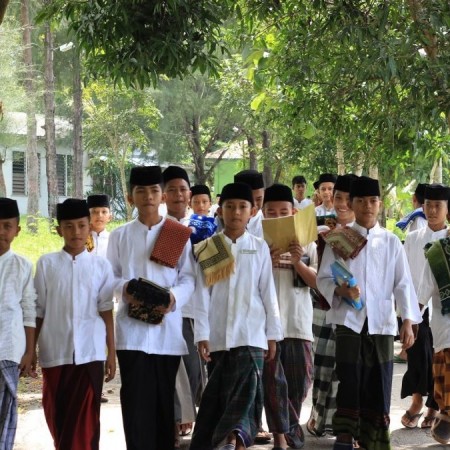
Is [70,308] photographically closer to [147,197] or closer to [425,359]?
[147,197]

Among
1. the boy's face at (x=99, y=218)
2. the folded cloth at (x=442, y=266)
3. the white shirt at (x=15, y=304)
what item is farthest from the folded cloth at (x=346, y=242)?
the boy's face at (x=99, y=218)

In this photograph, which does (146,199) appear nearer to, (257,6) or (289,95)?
(257,6)

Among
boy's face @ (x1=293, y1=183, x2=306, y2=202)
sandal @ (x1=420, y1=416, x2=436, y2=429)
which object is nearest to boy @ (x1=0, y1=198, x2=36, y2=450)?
sandal @ (x1=420, y1=416, x2=436, y2=429)

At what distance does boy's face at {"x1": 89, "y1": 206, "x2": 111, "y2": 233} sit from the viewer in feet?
30.5

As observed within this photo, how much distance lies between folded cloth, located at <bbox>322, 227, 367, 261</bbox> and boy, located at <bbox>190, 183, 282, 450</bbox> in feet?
1.70

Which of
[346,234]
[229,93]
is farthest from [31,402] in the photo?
[229,93]

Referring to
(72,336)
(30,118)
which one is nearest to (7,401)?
(72,336)

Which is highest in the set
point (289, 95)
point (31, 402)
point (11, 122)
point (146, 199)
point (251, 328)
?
point (11, 122)

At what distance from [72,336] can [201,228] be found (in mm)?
1657

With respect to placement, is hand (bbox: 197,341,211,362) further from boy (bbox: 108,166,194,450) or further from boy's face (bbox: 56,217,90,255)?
boy's face (bbox: 56,217,90,255)

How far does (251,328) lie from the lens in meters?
6.36

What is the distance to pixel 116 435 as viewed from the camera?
25.4 ft

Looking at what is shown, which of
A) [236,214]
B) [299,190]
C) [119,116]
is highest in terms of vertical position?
[119,116]

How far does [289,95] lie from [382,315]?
4.15 meters
